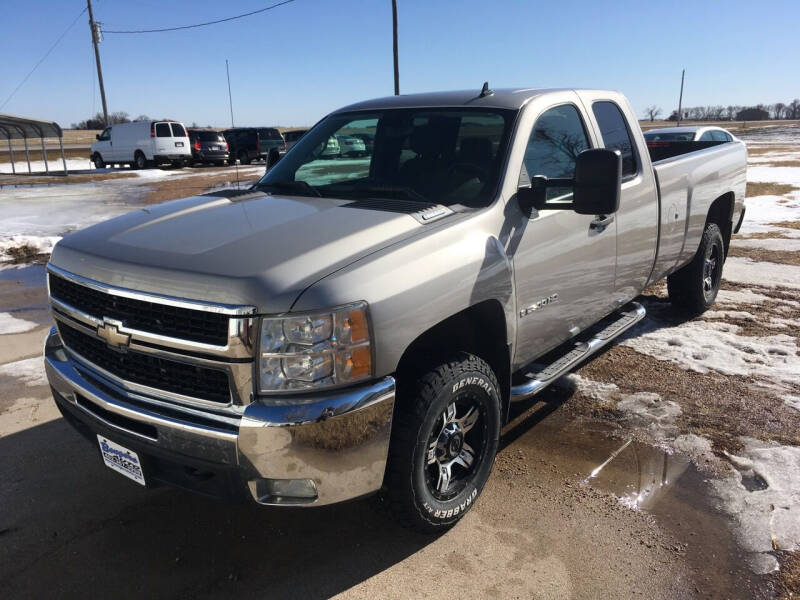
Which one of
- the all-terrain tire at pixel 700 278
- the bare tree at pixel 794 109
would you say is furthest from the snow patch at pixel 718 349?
the bare tree at pixel 794 109

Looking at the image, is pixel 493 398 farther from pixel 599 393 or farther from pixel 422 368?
pixel 599 393

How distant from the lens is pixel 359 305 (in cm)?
231

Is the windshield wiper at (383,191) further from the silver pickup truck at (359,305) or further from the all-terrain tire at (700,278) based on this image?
the all-terrain tire at (700,278)

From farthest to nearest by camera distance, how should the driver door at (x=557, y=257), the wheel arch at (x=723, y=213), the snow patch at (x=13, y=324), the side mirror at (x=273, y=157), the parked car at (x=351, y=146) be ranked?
1. the wheel arch at (x=723, y=213)
2. the snow patch at (x=13, y=324)
3. the side mirror at (x=273, y=157)
4. the parked car at (x=351, y=146)
5. the driver door at (x=557, y=257)

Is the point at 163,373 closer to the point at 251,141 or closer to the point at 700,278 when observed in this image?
the point at 700,278

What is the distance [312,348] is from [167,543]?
135cm

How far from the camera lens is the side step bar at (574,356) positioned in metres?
3.35

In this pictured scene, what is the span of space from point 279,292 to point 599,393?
2.93m

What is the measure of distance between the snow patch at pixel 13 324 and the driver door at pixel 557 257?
4768mm

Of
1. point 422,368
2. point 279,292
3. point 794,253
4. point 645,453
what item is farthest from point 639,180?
point 794,253

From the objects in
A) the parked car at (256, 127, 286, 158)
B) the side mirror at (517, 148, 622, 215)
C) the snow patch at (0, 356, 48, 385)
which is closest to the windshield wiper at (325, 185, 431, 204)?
the side mirror at (517, 148, 622, 215)

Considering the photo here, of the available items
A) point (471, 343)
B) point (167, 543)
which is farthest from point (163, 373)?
point (471, 343)

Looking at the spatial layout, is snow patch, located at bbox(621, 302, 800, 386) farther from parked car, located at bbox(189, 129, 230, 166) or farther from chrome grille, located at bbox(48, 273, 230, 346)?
parked car, located at bbox(189, 129, 230, 166)

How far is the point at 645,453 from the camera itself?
3.68 meters
